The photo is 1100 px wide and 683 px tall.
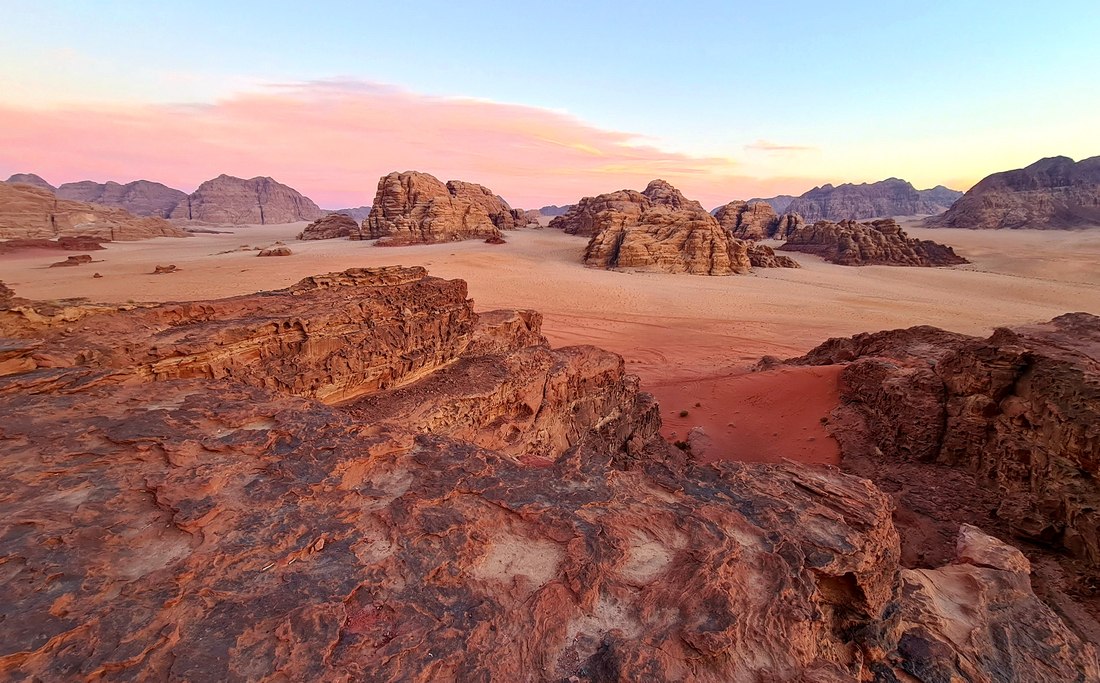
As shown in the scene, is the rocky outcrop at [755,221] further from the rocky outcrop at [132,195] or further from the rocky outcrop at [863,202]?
the rocky outcrop at [132,195]

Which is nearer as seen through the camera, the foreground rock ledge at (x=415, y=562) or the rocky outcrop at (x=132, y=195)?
the foreground rock ledge at (x=415, y=562)

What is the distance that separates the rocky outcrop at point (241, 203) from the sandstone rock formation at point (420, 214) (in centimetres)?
6168

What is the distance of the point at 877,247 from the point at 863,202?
90.3 meters

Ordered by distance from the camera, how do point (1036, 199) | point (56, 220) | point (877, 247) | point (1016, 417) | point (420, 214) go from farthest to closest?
point (1036, 199) < point (420, 214) < point (56, 220) < point (877, 247) < point (1016, 417)

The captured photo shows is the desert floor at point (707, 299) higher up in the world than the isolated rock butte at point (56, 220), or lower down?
lower down

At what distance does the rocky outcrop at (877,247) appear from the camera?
41.7 meters

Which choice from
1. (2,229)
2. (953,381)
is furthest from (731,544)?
(2,229)

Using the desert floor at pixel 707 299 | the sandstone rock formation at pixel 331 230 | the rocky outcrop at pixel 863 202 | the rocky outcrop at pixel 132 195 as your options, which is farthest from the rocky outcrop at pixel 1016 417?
the rocky outcrop at pixel 132 195

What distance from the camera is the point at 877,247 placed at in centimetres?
4256

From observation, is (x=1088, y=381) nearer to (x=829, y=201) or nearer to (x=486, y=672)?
(x=486, y=672)

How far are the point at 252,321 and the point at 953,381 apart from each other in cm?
1072

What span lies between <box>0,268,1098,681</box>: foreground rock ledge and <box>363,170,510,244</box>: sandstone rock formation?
3996 centimetres

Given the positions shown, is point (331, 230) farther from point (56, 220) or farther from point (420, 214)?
point (56, 220)

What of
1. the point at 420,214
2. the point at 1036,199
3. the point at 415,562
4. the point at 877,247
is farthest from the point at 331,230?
the point at 1036,199
